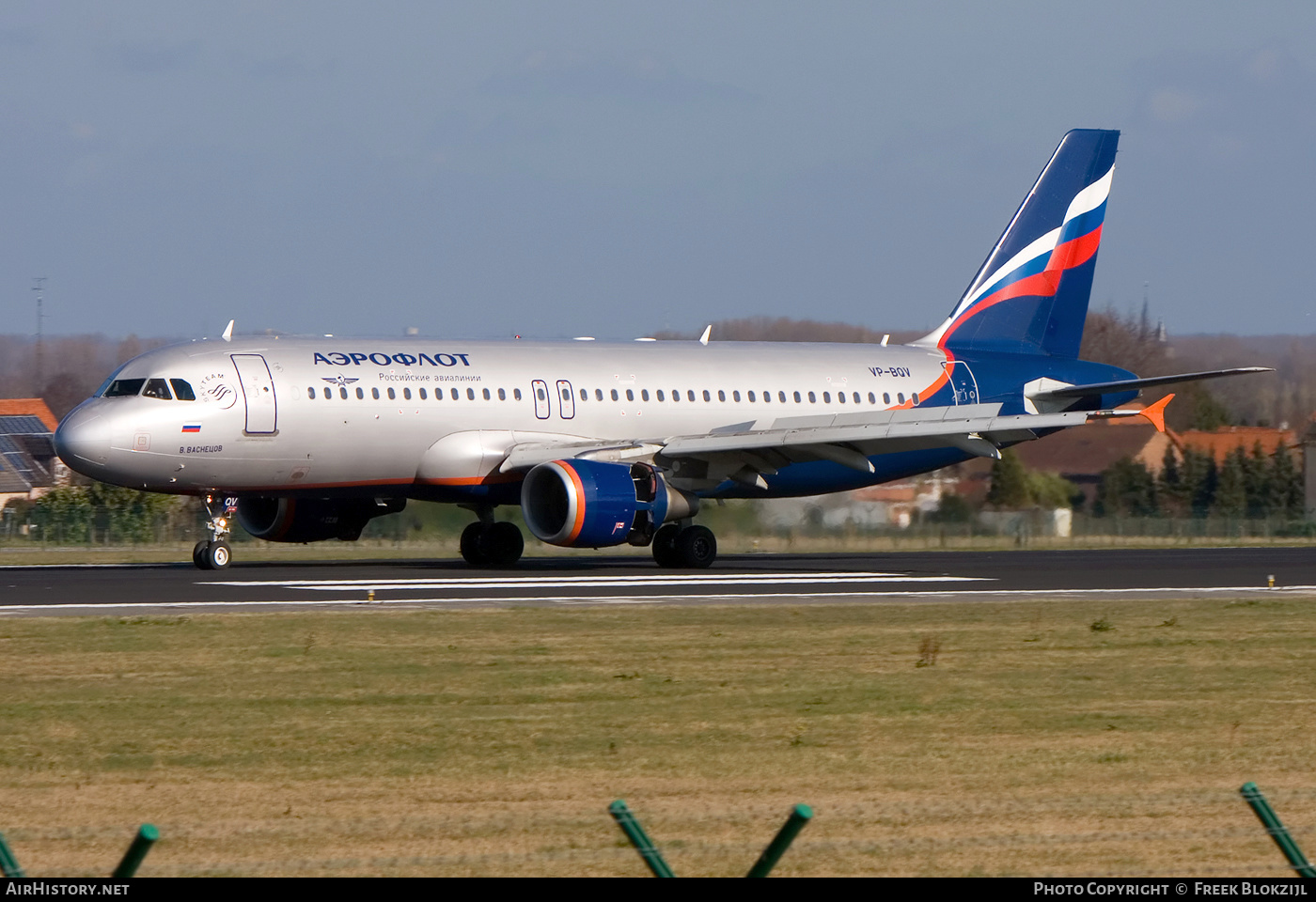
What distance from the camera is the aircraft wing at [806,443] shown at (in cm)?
3175

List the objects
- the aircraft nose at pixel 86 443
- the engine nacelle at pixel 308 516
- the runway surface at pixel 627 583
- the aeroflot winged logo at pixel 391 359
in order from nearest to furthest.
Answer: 1. the runway surface at pixel 627 583
2. the aircraft nose at pixel 86 443
3. the aeroflot winged logo at pixel 391 359
4. the engine nacelle at pixel 308 516

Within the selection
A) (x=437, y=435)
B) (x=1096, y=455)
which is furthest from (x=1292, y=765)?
(x=1096, y=455)

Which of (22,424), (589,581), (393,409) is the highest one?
(393,409)

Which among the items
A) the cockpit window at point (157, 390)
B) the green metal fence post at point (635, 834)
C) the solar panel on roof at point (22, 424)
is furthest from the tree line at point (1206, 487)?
the green metal fence post at point (635, 834)

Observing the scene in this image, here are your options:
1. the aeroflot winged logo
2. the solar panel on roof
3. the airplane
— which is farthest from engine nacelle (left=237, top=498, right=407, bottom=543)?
the solar panel on roof

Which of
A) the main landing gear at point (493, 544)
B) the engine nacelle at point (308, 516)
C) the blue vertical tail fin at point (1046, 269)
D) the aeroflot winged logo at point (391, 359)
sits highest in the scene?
the blue vertical tail fin at point (1046, 269)

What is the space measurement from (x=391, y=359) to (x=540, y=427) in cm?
303

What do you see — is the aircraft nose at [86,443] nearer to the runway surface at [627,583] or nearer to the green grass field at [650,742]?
the runway surface at [627,583]

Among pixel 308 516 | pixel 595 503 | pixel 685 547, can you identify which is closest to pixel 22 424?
pixel 308 516

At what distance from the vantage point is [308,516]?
33812mm

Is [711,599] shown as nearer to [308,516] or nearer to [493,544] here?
[493,544]

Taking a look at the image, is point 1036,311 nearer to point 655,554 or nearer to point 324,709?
point 655,554

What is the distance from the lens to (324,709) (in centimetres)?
1509

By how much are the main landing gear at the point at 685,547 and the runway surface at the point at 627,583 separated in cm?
49
